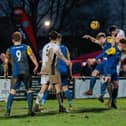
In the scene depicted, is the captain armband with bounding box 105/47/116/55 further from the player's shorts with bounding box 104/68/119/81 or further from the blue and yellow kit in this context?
the blue and yellow kit

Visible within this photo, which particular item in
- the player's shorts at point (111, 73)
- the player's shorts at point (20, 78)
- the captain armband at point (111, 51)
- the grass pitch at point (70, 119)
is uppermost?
the captain armband at point (111, 51)

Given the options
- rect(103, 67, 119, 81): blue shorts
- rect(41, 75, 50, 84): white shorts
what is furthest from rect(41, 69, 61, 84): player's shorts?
rect(103, 67, 119, 81): blue shorts

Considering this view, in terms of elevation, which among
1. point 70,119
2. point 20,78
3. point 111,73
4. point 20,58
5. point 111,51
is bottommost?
point 70,119

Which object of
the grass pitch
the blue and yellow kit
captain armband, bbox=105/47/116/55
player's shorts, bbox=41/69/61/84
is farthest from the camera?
captain armband, bbox=105/47/116/55

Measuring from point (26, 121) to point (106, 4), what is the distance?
35323 mm

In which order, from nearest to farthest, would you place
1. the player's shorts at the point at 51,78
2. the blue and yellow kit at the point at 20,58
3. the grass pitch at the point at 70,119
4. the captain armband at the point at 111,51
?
the grass pitch at the point at 70,119 → the blue and yellow kit at the point at 20,58 → the player's shorts at the point at 51,78 → the captain armband at the point at 111,51

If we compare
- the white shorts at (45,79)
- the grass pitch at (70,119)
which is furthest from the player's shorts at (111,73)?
the white shorts at (45,79)

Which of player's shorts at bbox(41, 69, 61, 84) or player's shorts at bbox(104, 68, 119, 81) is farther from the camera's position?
player's shorts at bbox(104, 68, 119, 81)

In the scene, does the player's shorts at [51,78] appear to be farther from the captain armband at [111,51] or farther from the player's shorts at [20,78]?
the captain armband at [111,51]

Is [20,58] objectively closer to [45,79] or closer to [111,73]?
[45,79]

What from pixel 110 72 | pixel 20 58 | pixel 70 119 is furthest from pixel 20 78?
pixel 110 72

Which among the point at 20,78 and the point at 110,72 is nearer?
the point at 20,78

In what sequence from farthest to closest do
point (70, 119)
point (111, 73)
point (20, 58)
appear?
point (111, 73), point (20, 58), point (70, 119)

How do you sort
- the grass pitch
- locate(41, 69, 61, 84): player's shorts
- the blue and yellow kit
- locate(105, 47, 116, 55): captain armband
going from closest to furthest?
1. the grass pitch
2. the blue and yellow kit
3. locate(41, 69, 61, 84): player's shorts
4. locate(105, 47, 116, 55): captain armband
